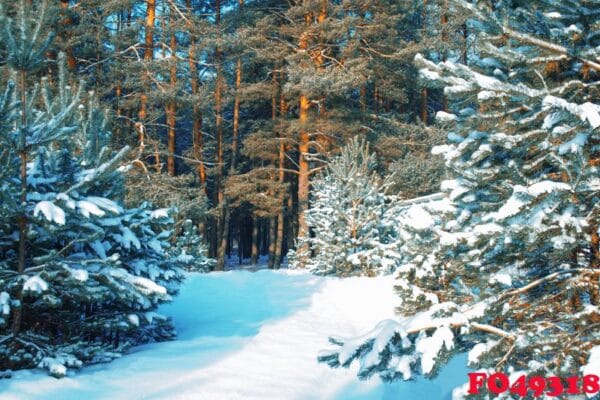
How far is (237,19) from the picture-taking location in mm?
21484

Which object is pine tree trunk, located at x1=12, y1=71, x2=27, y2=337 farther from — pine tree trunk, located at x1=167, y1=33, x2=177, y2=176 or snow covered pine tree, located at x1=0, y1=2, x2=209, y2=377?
pine tree trunk, located at x1=167, y1=33, x2=177, y2=176

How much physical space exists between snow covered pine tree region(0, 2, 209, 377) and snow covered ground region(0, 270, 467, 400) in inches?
13.9

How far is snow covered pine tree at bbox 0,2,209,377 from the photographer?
4.44 meters

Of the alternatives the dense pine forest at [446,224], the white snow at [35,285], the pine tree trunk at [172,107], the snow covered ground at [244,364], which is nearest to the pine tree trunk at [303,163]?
the pine tree trunk at [172,107]

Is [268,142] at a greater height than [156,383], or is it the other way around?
[268,142]

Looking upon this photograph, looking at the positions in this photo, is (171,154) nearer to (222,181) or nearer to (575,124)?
(222,181)

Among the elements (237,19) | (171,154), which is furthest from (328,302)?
(237,19)

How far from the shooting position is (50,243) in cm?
504

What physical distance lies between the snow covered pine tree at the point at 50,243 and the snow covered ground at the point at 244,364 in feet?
1.16

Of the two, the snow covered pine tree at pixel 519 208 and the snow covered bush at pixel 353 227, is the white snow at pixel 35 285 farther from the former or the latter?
the snow covered bush at pixel 353 227

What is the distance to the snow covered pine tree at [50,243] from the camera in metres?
4.44

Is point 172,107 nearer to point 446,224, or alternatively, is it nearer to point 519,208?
point 446,224

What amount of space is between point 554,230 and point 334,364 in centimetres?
152

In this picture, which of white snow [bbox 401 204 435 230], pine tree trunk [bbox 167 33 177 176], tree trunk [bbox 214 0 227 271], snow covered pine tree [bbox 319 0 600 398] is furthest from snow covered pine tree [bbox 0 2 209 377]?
tree trunk [bbox 214 0 227 271]
